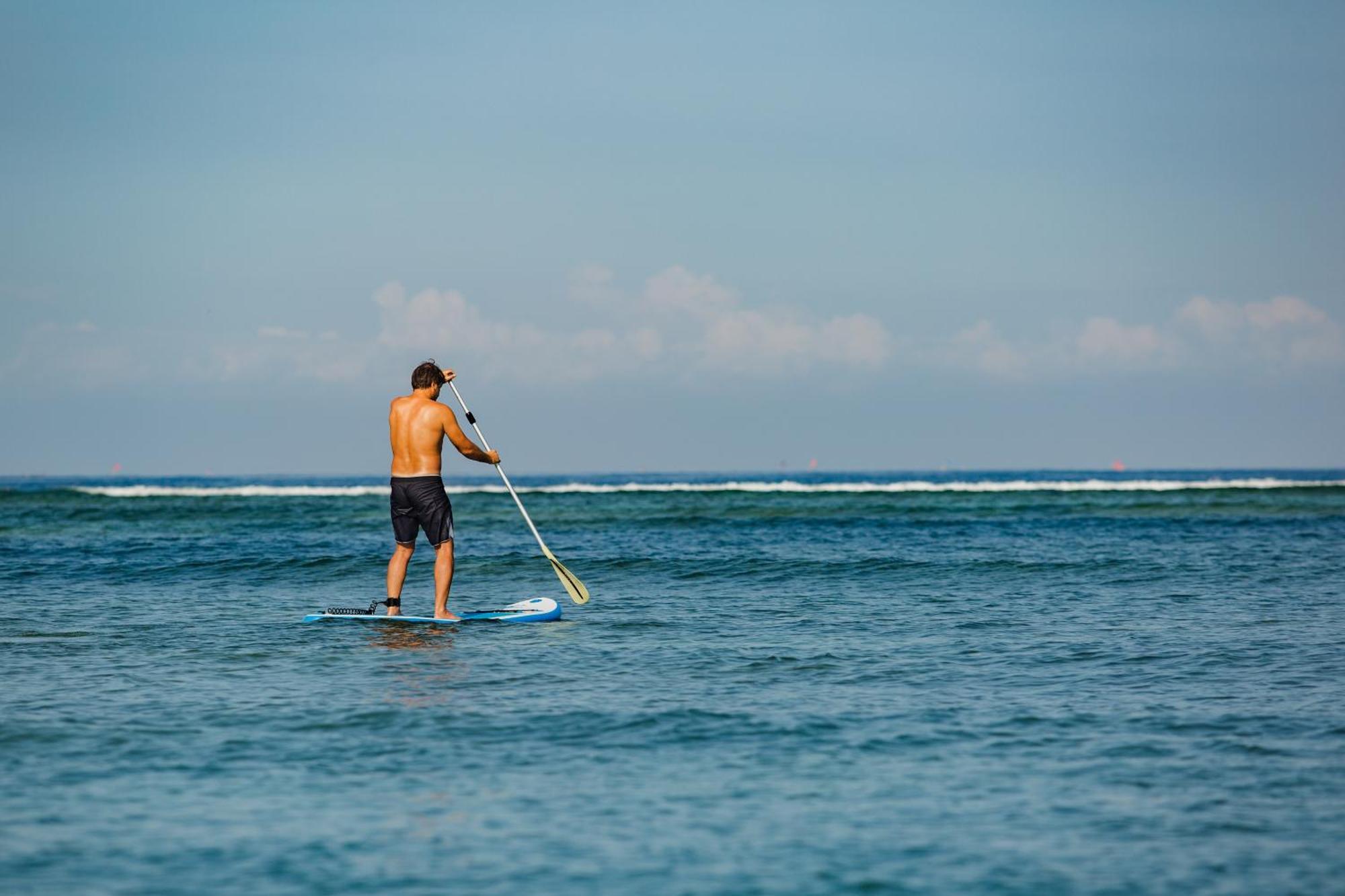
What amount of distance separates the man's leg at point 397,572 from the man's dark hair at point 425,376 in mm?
1561

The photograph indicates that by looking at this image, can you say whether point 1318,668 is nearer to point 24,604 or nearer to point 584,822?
point 584,822

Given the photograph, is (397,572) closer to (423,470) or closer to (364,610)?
(364,610)

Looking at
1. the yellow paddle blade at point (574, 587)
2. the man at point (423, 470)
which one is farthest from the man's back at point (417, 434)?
the yellow paddle blade at point (574, 587)

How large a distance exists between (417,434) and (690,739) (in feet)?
18.9

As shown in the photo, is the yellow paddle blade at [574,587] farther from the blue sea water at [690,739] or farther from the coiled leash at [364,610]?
the coiled leash at [364,610]

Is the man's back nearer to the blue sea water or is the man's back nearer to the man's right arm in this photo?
the man's right arm

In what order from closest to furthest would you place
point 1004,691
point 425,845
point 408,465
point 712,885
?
point 712,885, point 425,845, point 1004,691, point 408,465

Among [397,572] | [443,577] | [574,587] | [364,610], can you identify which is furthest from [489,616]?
[574,587]

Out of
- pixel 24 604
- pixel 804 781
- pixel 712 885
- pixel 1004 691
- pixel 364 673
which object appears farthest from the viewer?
pixel 24 604

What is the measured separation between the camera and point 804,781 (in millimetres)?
6086

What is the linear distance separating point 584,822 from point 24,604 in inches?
434

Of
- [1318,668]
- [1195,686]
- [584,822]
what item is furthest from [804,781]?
[1318,668]

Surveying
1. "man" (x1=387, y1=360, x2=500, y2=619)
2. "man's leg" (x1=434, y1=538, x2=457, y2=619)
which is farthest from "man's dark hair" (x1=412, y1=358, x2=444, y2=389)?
"man's leg" (x1=434, y1=538, x2=457, y2=619)

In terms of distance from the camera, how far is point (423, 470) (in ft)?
38.9
